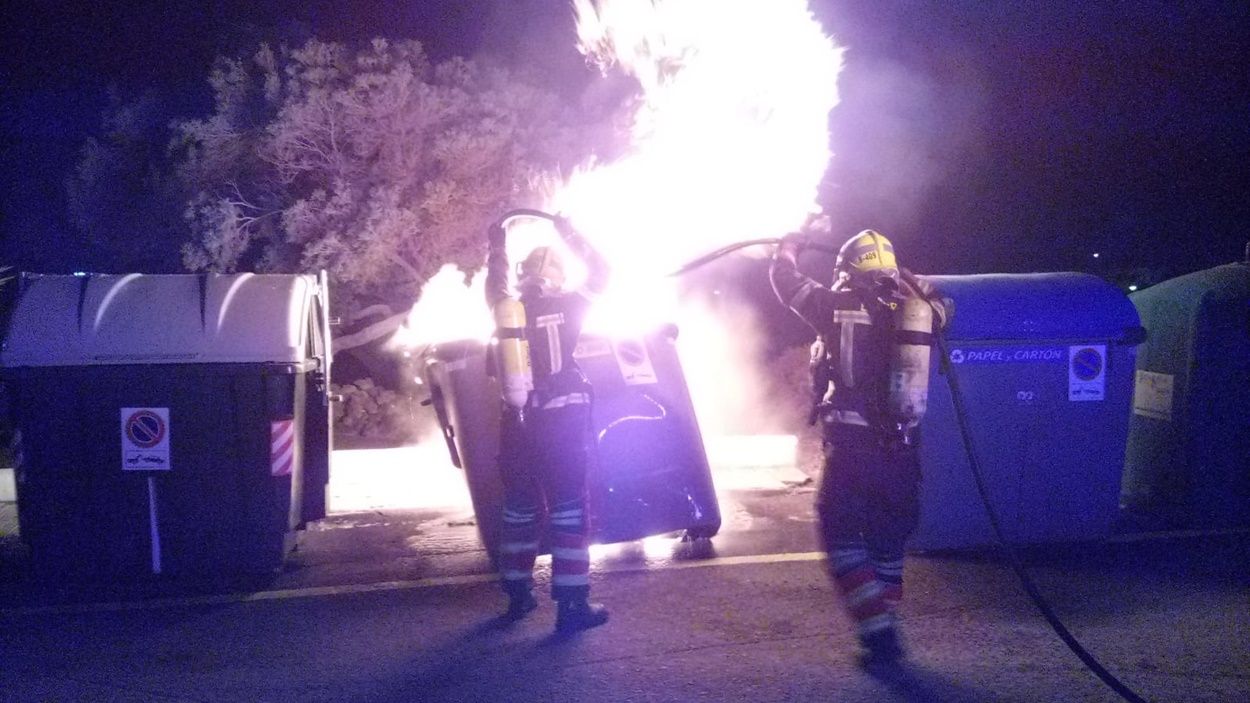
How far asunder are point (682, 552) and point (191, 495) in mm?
3098

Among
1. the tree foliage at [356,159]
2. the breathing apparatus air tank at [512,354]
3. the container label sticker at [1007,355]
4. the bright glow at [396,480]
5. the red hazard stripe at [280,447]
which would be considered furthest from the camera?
the tree foliage at [356,159]

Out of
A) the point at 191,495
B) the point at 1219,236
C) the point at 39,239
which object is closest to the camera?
the point at 191,495

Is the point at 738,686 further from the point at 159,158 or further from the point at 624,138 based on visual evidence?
the point at 159,158

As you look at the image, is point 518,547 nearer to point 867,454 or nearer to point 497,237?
point 497,237

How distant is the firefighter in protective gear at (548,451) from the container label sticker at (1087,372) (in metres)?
3.29

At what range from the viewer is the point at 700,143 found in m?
9.41

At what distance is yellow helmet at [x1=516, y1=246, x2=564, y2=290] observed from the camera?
5.20m

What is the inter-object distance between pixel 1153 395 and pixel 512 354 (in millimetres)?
5149

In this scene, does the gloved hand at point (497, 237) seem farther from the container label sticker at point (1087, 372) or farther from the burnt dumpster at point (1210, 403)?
the burnt dumpster at point (1210, 403)

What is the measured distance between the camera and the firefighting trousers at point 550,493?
502 cm

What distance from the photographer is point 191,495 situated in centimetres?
584

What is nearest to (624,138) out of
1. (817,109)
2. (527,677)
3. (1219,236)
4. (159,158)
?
(817,109)

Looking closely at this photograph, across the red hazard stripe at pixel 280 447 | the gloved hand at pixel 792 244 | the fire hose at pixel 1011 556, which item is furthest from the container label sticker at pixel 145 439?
the gloved hand at pixel 792 244

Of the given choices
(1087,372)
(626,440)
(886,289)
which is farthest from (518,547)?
(1087,372)
